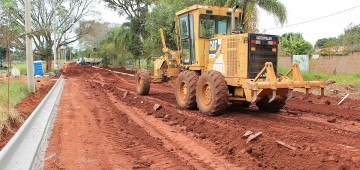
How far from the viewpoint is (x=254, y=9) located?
1933cm

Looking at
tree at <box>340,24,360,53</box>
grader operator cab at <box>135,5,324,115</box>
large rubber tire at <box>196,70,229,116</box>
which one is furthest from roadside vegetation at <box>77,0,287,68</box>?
tree at <box>340,24,360,53</box>

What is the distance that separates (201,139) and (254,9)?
13962mm

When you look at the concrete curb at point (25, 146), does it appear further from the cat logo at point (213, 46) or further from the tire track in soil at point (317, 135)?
the cat logo at point (213, 46)

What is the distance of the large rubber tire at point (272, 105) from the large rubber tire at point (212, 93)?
5.10ft

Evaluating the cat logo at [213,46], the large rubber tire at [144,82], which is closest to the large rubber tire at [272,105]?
the cat logo at [213,46]

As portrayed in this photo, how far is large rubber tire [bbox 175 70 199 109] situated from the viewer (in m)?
9.91

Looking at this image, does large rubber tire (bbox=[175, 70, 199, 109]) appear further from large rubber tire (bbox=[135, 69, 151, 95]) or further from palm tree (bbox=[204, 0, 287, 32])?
palm tree (bbox=[204, 0, 287, 32])

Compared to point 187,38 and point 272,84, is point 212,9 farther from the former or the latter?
point 272,84

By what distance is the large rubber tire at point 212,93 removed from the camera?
28.2 ft

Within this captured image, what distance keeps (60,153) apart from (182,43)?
6.41 meters

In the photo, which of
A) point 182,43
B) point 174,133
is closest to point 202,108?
point 174,133

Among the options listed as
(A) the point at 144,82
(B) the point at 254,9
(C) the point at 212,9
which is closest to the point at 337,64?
(B) the point at 254,9

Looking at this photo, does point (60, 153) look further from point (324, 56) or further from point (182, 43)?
point (324, 56)

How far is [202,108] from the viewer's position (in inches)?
368
